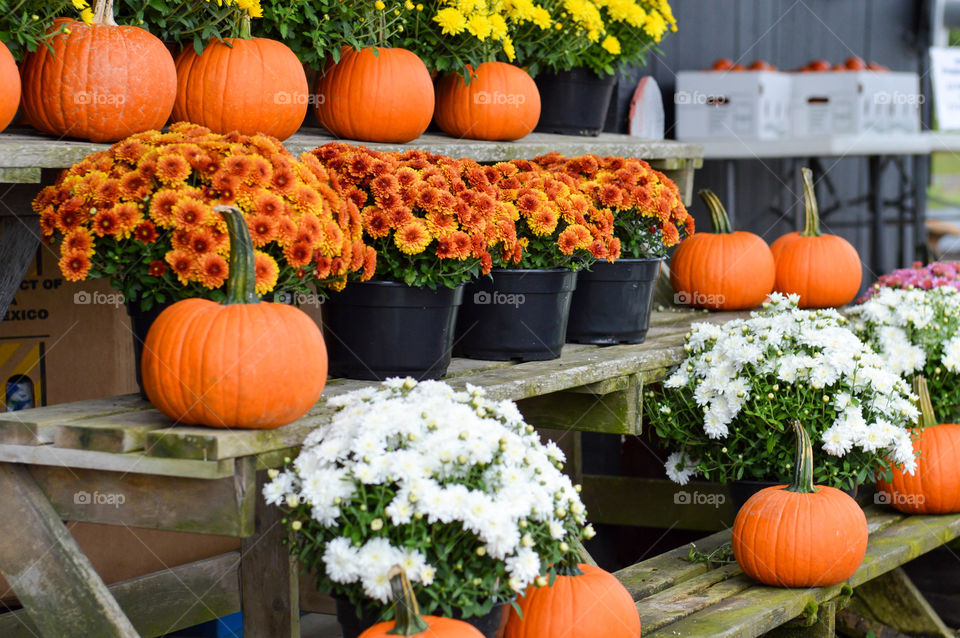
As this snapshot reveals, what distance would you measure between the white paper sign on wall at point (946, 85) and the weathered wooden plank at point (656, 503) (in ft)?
12.2

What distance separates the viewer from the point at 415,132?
281 cm

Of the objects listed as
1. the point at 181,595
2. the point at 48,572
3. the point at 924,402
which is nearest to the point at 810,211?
the point at 924,402

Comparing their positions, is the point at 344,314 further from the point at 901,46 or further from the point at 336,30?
the point at 901,46

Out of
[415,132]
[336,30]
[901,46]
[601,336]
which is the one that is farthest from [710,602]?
[901,46]

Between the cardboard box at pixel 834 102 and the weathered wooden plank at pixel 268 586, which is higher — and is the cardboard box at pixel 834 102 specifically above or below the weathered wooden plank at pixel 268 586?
above

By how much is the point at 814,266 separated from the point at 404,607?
2.22m

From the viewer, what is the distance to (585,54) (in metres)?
3.46

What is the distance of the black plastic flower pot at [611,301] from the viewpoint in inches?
110

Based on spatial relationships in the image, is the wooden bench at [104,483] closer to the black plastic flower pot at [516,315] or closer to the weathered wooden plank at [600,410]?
the black plastic flower pot at [516,315]

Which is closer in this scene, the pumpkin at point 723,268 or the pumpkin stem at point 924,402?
the pumpkin stem at point 924,402

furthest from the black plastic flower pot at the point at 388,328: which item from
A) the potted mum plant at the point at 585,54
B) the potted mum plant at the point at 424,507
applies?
the potted mum plant at the point at 585,54

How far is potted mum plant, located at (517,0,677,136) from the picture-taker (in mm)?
3289

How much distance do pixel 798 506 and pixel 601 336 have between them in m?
0.58

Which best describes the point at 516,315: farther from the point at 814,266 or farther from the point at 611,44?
the point at 814,266
